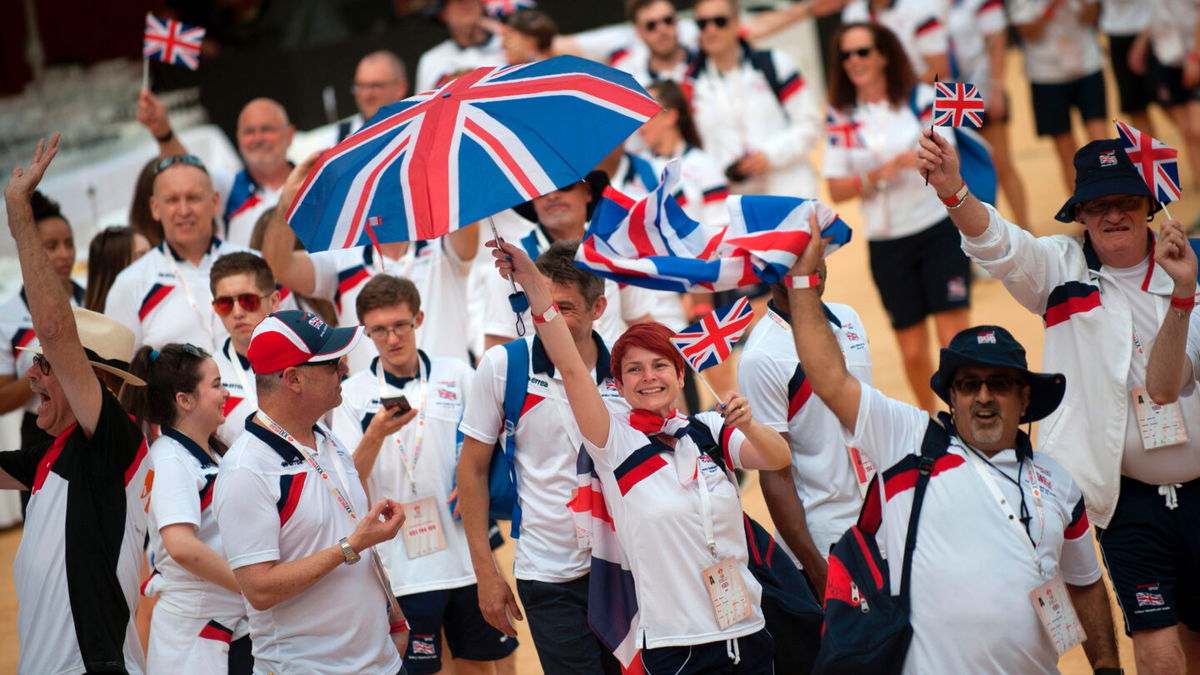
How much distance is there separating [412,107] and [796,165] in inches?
207

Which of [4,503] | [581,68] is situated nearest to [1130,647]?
[581,68]

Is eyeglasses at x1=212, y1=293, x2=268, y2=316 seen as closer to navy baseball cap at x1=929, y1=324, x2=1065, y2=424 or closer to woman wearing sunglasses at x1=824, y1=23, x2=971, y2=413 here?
navy baseball cap at x1=929, y1=324, x2=1065, y2=424

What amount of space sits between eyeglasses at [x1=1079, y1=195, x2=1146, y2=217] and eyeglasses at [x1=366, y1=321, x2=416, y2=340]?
265cm

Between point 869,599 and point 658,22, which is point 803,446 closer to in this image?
point 869,599

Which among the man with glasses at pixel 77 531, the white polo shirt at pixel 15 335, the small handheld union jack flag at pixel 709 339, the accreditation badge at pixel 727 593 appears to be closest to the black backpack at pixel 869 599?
the accreditation badge at pixel 727 593

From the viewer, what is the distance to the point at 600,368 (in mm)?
5031

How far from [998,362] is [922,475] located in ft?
1.40

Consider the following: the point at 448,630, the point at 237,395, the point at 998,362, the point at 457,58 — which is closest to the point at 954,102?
the point at 998,362

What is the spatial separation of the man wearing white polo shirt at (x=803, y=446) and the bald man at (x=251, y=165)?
12.3ft

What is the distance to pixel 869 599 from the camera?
4.15m

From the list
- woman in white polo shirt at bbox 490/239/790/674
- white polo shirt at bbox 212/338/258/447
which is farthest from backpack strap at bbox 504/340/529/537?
white polo shirt at bbox 212/338/258/447

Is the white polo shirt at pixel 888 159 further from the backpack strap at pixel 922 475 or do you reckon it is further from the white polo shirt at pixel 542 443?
the backpack strap at pixel 922 475

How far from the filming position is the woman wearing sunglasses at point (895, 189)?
8.27 metres

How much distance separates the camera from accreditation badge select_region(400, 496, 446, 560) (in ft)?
18.3
